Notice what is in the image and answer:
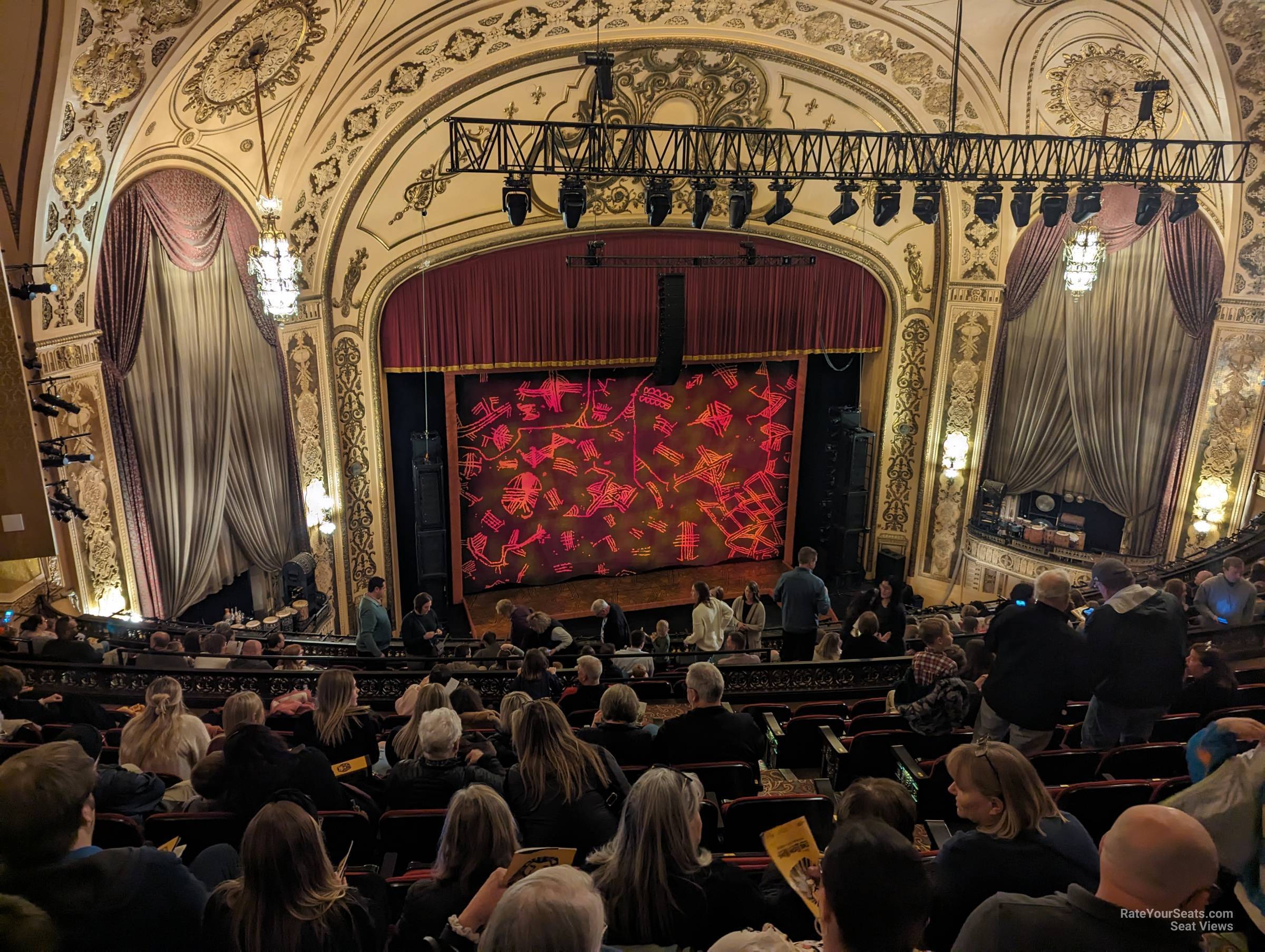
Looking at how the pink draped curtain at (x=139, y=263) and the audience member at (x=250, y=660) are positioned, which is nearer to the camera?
the audience member at (x=250, y=660)

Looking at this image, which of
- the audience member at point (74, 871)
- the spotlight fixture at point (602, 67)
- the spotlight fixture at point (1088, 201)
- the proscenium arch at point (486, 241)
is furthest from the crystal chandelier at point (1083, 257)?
the audience member at point (74, 871)

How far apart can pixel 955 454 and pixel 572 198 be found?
777 centimetres

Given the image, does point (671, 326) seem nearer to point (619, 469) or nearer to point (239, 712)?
point (619, 469)

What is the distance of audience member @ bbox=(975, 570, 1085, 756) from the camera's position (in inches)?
169

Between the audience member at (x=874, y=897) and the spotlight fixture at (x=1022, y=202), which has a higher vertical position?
the spotlight fixture at (x=1022, y=202)

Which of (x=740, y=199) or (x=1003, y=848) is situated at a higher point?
(x=740, y=199)

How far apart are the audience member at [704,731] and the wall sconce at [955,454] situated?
413 inches

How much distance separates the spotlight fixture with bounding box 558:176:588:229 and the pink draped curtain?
378cm

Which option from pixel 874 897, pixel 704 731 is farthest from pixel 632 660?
pixel 874 897

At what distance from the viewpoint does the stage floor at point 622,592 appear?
44.5ft

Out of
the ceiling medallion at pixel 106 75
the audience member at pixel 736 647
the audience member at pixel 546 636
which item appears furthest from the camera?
the audience member at pixel 736 647

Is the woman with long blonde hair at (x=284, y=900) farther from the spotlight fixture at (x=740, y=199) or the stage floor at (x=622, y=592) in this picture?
the stage floor at (x=622, y=592)

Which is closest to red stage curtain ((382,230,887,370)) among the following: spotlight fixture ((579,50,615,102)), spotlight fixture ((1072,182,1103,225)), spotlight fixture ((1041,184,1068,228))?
spotlight fixture ((579,50,615,102))

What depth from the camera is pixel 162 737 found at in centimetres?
434
